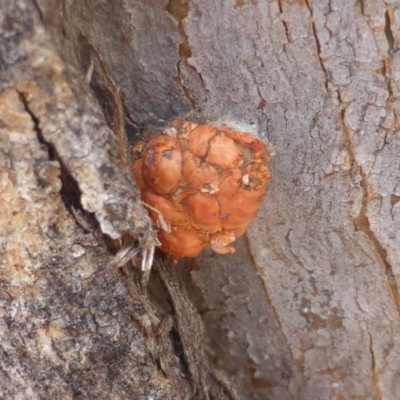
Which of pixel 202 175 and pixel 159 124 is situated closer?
pixel 202 175

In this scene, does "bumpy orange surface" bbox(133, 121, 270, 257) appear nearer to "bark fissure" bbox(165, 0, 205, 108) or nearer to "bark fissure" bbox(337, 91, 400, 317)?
"bark fissure" bbox(165, 0, 205, 108)


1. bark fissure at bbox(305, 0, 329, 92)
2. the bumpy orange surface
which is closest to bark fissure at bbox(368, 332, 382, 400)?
the bumpy orange surface

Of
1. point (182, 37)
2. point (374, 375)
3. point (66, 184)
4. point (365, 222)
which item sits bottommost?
point (374, 375)

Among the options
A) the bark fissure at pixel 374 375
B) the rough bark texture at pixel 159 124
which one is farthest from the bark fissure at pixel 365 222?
the bark fissure at pixel 374 375

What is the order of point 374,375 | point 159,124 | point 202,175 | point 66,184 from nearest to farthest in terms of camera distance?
point 66,184 → point 202,175 → point 159,124 → point 374,375

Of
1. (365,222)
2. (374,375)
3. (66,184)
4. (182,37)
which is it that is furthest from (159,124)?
(374,375)

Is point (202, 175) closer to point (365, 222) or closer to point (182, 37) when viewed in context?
point (182, 37)

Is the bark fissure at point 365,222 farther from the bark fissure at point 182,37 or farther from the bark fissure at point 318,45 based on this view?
the bark fissure at point 182,37
